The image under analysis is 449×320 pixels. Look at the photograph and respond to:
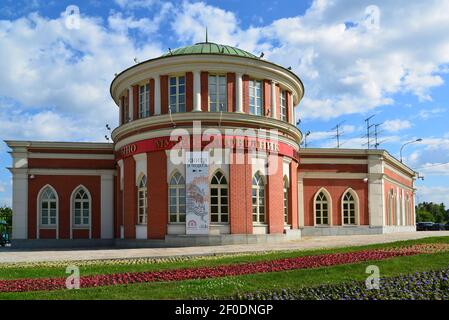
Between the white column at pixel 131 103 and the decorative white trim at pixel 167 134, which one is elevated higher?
the white column at pixel 131 103

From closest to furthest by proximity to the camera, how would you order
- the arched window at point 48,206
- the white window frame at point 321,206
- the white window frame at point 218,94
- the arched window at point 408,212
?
1. the white window frame at point 218,94
2. the arched window at point 48,206
3. the white window frame at point 321,206
4. the arched window at point 408,212

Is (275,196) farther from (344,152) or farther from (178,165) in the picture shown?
(344,152)

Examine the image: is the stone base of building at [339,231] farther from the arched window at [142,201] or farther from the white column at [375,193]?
the arched window at [142,201]

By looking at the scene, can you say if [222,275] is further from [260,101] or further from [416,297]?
[260,101]

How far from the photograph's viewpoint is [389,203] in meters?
37.2

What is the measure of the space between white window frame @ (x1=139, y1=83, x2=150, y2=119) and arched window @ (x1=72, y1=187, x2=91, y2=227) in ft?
21.5

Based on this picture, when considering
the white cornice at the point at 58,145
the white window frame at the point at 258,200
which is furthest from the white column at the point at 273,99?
the white cornice at the point at 58,145

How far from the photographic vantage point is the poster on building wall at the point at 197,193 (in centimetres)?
2370

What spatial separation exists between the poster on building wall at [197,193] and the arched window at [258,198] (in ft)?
8.39

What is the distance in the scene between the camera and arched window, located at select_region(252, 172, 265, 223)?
24.9 meters

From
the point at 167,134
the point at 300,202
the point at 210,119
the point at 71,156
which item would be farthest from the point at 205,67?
the point at 300,202

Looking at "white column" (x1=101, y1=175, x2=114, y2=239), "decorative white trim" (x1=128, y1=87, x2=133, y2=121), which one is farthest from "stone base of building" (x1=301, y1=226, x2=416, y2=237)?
"decorative white trim" (x1=128, y1=87, x2=133, y2=121)
